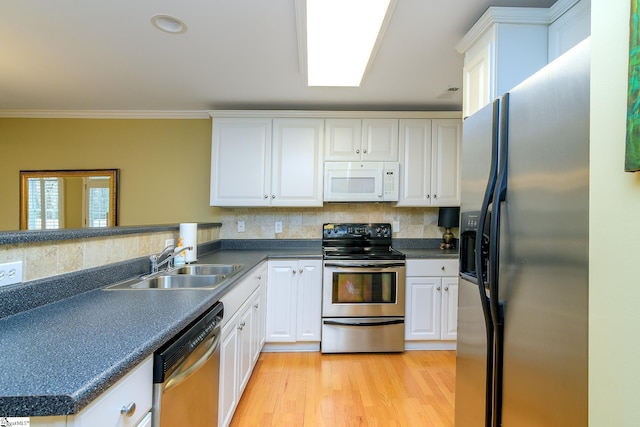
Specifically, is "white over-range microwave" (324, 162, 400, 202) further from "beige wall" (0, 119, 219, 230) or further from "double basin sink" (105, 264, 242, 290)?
"beige wall" (0, 119, 219, 230)

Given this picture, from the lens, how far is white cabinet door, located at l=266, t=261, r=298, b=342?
107 inches

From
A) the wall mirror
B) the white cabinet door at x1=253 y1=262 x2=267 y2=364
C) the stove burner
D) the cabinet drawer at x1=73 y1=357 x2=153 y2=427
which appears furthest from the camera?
the wall mirror

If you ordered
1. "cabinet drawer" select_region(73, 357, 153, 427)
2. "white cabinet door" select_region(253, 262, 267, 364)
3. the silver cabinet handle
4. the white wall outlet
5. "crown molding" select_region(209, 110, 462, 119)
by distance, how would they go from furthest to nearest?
"crown molding" select_region(209, 110, 462, 119)
"white cabinet door" select_region(253, 262, 267, 364)
the white wall outlet
the silver cabinet handle
"cabinet drawer" select_region(73, 357, 153, 427)

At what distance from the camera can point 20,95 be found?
9.73 ft

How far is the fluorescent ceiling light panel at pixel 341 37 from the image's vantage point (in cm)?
162

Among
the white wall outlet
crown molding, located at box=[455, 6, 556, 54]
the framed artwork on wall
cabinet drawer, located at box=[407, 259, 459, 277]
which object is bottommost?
cabinet drawer, located at box=[407, 259, 459, 277]

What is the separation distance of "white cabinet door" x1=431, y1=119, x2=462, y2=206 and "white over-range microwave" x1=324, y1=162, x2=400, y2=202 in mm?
407

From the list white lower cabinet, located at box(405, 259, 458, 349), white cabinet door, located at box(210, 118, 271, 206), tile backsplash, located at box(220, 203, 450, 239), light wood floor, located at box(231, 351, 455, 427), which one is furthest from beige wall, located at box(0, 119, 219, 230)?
white lower cabinet, located at box(405, 259, 458, 349)

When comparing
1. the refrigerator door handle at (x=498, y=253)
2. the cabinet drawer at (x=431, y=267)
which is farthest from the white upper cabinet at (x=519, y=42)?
the cabinet drawer at (x=431, y=267)

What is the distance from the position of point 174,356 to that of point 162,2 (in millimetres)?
1745

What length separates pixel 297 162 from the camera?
9.87 ft

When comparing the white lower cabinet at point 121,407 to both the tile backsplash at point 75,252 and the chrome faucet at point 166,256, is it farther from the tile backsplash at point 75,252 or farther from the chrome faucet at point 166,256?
the chrome faucet at point 166,256

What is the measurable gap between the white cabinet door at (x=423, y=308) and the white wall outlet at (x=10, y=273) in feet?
8.36

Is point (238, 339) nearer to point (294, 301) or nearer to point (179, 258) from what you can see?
point (179, 258)
